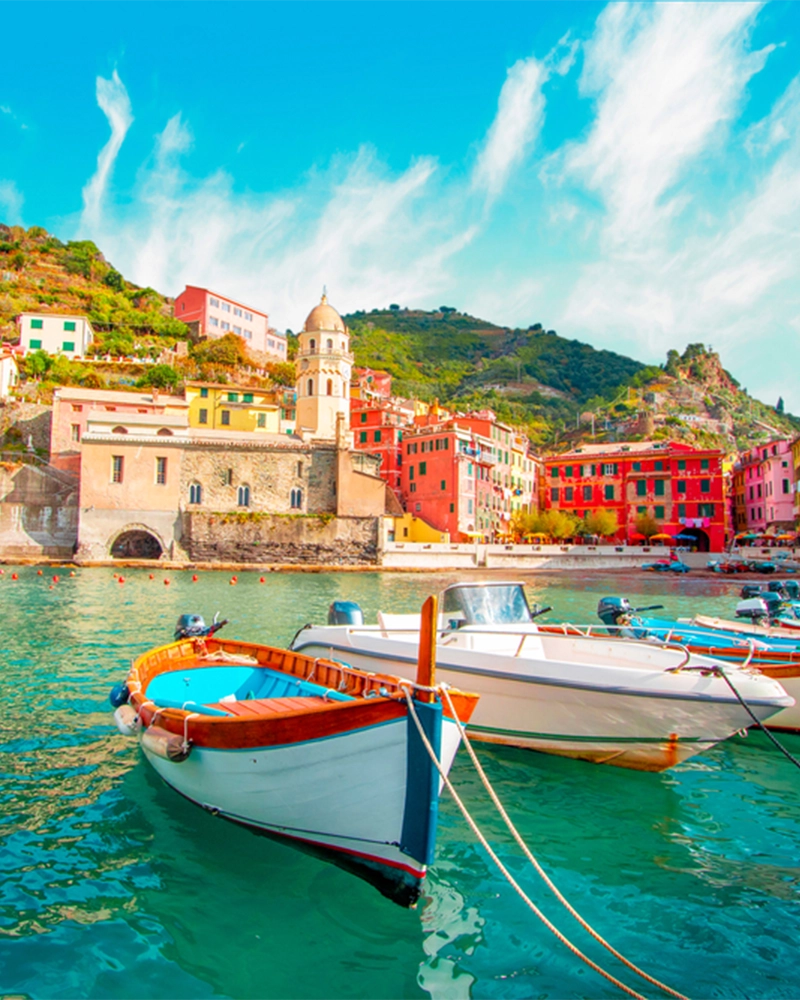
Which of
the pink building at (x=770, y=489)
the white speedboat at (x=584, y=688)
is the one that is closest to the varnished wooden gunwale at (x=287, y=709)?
the white speedboat at (x=584, y=688)

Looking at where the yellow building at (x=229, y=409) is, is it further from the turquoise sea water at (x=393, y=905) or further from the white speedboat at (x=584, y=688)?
the turquoise sea water at (x=393, y=905)

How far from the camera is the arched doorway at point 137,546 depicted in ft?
155

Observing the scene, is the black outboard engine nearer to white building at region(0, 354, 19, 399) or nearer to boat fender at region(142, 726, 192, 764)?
boat fender at region(142, 726, 192, 764)

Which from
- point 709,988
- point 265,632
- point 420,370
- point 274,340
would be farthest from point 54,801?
point 420,370

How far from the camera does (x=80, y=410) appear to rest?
5084 centimetres

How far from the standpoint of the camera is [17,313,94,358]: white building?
62.6 m

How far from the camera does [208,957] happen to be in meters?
4.57

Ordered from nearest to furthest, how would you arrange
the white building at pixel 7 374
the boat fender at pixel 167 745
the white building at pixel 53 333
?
the boat fender at pixel 167 745
the white building at pixel 7 374
the white building at pixel 53 333

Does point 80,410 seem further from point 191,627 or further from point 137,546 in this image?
point 191,627

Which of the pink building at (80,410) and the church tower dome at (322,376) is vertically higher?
the church tower dome at (322,376)

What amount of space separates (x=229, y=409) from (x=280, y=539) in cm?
1538

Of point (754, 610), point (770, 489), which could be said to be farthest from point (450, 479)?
point (754, 610)

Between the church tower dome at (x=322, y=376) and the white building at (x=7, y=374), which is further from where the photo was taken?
the church tower dome at (x=322, y=376)

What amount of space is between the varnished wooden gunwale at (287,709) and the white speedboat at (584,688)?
1.69 m
